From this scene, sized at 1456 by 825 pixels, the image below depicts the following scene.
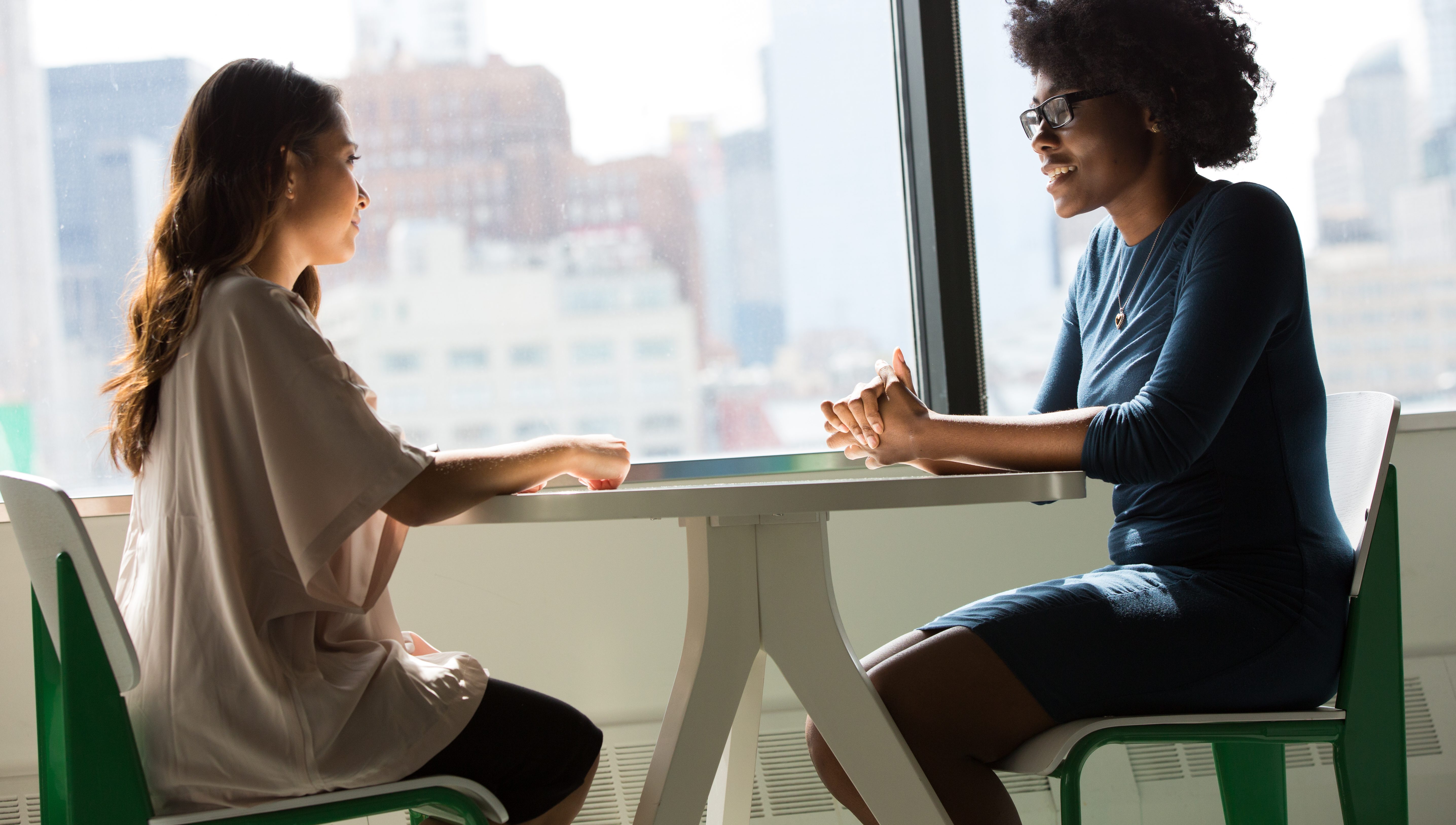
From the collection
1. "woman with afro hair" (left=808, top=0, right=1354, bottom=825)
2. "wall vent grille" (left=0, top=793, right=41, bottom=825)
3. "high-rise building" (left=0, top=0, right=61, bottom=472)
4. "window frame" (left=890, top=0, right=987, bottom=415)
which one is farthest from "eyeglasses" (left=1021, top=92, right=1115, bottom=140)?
"wall vent grille" (left=0, top=793, right=41, bottom=825)

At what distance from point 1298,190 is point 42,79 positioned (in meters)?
2.84

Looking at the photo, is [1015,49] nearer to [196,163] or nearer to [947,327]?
[947,327]

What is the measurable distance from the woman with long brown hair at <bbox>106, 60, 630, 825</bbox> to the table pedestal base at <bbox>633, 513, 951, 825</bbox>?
0.41 feet

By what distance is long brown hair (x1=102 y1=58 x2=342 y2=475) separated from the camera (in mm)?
1107

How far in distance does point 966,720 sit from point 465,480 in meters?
0.59

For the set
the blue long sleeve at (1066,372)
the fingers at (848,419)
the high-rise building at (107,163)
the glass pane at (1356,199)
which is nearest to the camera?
the fingers at (848,419)

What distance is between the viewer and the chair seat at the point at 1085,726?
3.49ft

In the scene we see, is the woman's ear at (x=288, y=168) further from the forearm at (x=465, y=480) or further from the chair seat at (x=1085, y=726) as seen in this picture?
the chair seat at (x=1085, y=726)

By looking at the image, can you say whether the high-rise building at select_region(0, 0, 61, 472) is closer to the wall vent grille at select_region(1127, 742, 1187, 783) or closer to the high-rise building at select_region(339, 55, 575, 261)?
the high-rise building at select_region(339, 55, 575, 261)

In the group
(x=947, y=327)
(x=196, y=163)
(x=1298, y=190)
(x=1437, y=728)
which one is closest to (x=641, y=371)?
(x=947, y=327)

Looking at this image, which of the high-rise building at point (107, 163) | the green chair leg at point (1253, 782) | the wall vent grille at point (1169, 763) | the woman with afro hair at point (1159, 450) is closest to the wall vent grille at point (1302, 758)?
the wall vent grille at point (1169, 763)

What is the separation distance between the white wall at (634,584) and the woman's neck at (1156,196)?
2.60 ft

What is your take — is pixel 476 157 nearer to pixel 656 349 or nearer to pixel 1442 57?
pixel 656 349

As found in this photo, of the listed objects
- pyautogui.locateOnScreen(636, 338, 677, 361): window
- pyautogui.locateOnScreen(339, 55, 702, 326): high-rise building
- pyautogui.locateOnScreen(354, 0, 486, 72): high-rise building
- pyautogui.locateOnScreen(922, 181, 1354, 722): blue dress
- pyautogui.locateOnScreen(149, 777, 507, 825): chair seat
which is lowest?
pyautogui.locateOnScreen(149, 777, 507, 825): chair seat
